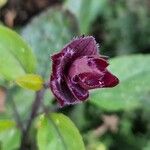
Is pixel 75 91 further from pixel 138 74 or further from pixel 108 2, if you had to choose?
pixel 108 2

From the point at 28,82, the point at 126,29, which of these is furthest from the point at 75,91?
the point at 126,29

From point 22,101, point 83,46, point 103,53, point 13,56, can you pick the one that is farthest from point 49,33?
point 103,53

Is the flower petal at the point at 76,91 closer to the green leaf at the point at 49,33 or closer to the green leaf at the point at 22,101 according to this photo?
the green leaf at the point at 49,33

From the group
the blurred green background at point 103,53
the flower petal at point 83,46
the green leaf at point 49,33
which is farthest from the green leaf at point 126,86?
the flower petal at point 83,46

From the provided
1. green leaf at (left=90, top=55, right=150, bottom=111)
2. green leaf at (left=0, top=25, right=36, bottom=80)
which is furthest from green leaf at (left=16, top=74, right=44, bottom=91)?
green leaf at (left=90, top=55, right=150, bottom=111)

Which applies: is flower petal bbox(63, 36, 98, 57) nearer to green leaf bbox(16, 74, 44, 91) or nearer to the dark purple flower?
the dark purple flower
